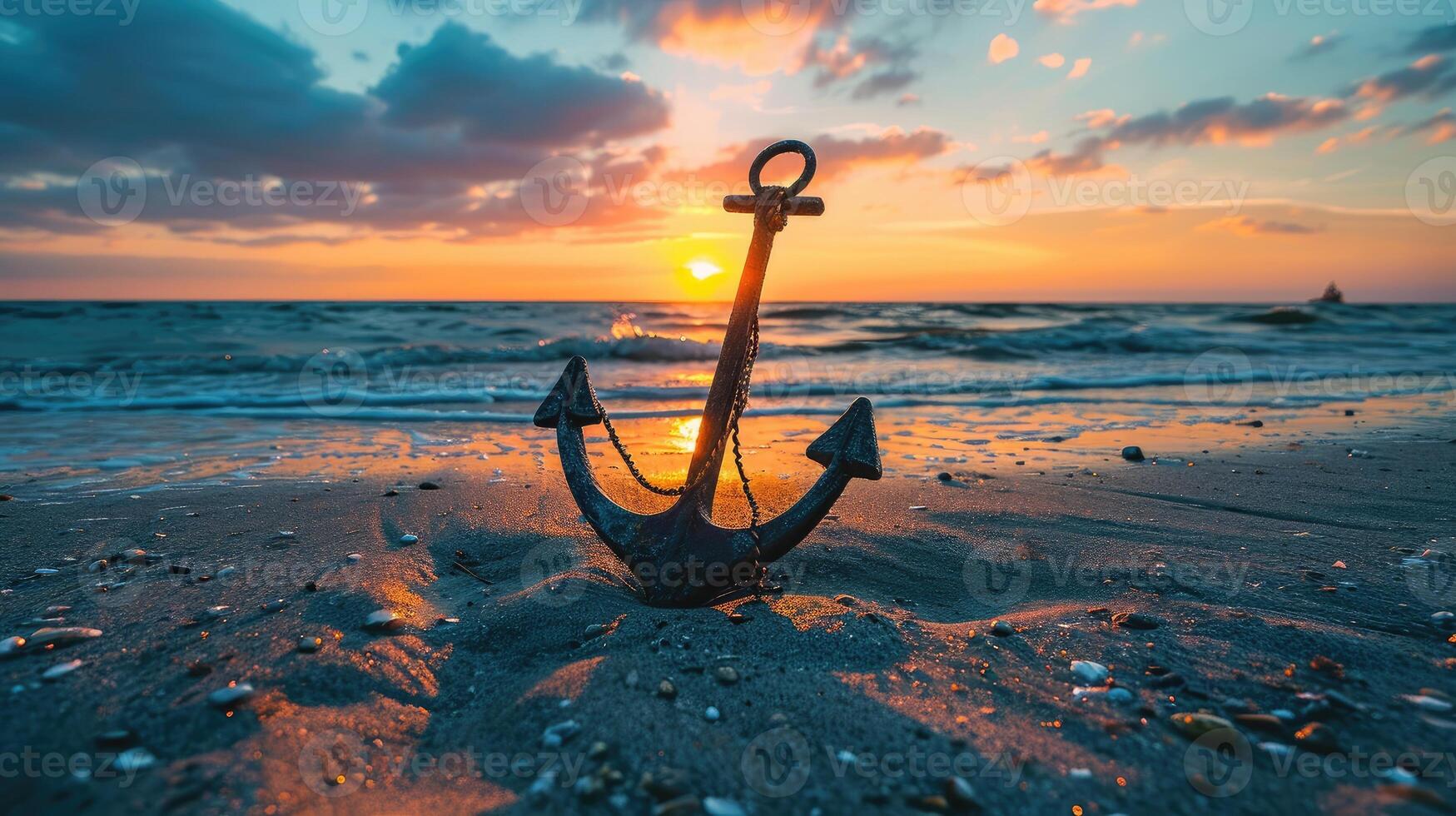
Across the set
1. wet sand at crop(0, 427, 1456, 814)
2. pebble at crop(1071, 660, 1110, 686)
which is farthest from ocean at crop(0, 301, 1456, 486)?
pebble at crop(1071, 660, 1110, 686)

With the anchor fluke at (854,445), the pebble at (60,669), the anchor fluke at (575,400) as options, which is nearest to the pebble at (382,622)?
the pebble at (60,669)

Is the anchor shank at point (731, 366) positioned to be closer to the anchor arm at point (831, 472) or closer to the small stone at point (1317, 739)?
the anchor arm at point (831, 472)

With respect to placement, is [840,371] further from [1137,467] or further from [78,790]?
[78,790]

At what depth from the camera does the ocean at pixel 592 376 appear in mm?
6926

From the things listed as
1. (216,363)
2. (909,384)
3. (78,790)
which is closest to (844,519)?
(78,790)

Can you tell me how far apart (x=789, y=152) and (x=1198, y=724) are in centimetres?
220

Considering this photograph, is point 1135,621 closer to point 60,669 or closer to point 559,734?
point 559,734

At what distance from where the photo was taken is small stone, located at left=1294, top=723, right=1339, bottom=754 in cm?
161

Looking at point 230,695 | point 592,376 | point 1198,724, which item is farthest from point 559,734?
point 592,376

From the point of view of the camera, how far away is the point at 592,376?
12.3 meters

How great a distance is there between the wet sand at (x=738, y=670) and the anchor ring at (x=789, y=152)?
1530 millimetres

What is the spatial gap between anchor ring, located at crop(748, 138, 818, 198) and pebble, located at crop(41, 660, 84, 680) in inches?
99.6

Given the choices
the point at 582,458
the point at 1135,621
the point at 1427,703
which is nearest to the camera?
the point at 1427,703

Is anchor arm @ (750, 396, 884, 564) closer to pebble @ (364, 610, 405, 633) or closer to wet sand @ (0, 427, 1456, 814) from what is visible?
wet sand @ (0, 427, 1456, 814)
